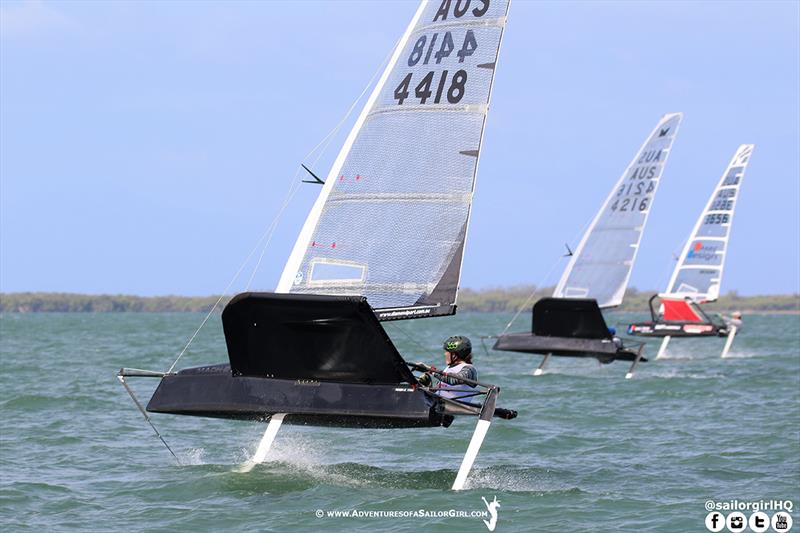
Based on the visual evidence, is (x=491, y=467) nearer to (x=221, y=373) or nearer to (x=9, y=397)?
(x=221, y=373)

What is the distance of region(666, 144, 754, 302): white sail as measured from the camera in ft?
117

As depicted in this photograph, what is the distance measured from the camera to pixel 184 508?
10.3 meters

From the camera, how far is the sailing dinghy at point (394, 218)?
429 inches

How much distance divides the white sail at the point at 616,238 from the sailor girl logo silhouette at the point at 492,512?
59.8 ft

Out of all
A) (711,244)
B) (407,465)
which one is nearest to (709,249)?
(711,244)

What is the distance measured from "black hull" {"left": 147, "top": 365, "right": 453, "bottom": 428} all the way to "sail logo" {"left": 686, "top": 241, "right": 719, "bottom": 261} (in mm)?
26319

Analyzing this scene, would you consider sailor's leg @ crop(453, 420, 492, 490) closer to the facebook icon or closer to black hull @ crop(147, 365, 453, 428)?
black hull @ crop(147, 365, 453, 428)

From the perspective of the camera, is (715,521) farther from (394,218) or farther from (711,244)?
(711,244)

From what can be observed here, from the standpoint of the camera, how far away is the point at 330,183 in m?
12.0

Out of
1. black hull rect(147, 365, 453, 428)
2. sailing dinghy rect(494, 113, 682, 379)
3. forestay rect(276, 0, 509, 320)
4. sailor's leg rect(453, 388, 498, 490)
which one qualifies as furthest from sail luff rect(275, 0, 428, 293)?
sailing dinghy rect(494, 113, 682, 379)

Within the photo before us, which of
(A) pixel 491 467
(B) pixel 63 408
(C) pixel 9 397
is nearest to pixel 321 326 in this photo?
(A) pixel 491 467

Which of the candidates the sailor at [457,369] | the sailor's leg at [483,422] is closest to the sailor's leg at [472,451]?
the sailor's leg at [483,422]

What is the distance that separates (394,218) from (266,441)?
2.45m

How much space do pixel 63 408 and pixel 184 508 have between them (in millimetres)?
8129
